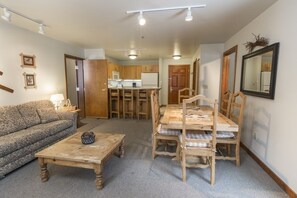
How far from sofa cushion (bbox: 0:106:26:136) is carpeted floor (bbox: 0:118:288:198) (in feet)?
2.17

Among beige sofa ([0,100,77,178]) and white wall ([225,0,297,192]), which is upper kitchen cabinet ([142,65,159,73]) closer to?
beige sofa ([0,100,77,178])

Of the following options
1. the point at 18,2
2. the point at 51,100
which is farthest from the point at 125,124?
the point at 18,2

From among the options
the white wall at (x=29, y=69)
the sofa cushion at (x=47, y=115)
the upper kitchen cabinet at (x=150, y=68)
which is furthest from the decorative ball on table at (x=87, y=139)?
the upper kitchen cabinet at (x=150, y=68)

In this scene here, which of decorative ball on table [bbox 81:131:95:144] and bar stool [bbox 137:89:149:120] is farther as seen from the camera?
bar stool [bbox 137:89:149:120]

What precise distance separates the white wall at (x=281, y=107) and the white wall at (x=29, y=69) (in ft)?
13.9

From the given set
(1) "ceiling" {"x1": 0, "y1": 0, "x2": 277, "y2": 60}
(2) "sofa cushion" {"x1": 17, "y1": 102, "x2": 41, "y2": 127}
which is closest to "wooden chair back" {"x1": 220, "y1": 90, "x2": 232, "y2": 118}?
(1) "ceiling" {"x1": 0, "y1": 0, "x2": 277, "y2": 60}

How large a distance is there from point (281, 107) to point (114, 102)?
445cm

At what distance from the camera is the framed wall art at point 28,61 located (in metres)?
3.18

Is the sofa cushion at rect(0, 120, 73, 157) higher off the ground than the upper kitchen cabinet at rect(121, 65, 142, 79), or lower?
lower

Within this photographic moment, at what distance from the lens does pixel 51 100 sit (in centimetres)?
374

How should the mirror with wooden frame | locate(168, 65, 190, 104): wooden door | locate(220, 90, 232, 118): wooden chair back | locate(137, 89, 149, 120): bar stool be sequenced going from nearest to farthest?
the mirror with wooden frame, locate(220, 90, 232, 118): wooden chair back, locate(137, 89, 149, 120): bar stool, locate(168, 65, 190, 104): wooden door

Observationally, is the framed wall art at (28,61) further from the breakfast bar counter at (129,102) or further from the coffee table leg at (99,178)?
the coffee table leg at (99,178)

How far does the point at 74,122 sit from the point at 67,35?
6.48 ft

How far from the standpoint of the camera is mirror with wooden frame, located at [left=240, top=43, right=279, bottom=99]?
2.09m
